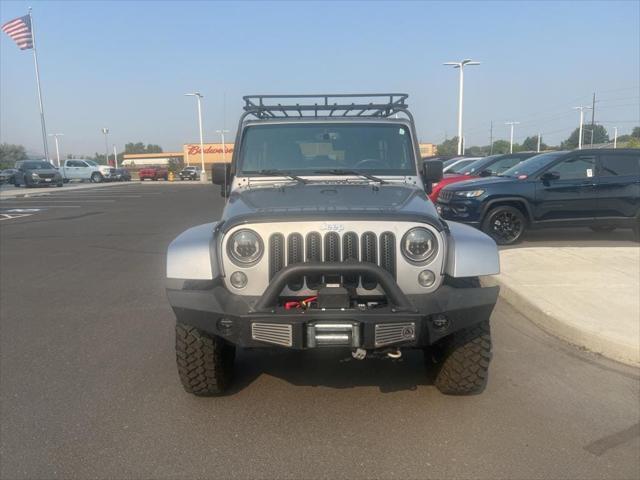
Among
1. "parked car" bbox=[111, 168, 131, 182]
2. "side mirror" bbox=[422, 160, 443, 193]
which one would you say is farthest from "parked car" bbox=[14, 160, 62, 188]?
"side mirror" bbox=[422, 160, 443, 193]

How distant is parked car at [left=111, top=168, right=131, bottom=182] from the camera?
4725 centimetres

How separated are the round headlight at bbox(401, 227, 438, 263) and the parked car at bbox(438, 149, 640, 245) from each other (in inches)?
264

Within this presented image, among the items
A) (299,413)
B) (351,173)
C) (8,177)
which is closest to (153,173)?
(8,177)

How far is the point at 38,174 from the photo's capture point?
3503cm

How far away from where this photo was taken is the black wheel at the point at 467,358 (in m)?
3.79

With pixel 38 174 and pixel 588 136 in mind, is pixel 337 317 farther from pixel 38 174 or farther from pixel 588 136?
pixel 588 136

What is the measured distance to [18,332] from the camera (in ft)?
18.3

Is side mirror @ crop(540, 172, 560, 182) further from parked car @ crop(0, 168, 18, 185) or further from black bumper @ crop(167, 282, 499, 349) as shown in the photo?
parked car @ crop(0, 168, 18, 185)

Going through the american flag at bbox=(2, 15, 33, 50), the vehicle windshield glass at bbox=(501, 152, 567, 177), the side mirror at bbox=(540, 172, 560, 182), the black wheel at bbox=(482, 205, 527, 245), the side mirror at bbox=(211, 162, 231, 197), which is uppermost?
the american flag at bbox=(2, 15, 33, 50)

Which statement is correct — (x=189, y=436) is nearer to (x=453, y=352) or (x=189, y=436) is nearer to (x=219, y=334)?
(x=219, y=334)

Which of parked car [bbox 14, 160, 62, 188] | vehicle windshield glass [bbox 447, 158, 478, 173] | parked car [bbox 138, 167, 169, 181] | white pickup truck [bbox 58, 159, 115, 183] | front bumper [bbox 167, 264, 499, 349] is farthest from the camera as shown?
parked car [bbox 138, 167, 169, 181]

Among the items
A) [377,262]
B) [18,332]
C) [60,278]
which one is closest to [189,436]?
[377,262]

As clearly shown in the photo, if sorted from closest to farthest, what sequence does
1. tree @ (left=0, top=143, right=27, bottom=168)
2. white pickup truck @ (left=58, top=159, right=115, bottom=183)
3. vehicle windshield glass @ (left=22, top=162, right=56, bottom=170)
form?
1. vehicle windshield glass @ (left=22, top=162, right=56, bottom=170)
2. white pickup truck @ (left=58, top=159, right=115, bottom=183)
3. tree @ (left=0, top=143, right=27, bottom=168)

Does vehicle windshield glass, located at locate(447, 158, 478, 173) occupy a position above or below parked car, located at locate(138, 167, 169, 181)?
above
